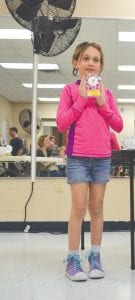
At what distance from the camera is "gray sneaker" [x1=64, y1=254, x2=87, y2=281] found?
195cm

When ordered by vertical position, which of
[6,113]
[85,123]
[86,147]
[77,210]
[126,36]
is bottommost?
[77,210]

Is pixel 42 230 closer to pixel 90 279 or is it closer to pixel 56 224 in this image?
pixel 56 224

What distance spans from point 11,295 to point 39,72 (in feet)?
7.54

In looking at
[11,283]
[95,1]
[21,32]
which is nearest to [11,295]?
[11,283]

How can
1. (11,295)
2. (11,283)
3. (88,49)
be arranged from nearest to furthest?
(11,295) < (11,283) < (88,49)

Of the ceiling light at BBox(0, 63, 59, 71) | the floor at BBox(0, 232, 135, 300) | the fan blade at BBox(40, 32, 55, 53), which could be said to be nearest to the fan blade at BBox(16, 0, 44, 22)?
the fan blade at BBox(40, 32, 55, 53)

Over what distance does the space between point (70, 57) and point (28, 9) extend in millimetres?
702

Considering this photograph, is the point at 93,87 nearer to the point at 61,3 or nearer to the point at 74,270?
the point at 74,270

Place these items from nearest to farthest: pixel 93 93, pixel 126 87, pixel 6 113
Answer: pixel 93 93 < pixel 126 87 < pixel 6 113

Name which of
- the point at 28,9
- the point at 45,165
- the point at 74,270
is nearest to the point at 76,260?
the point at 74,270

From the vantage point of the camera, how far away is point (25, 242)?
2.96 metres

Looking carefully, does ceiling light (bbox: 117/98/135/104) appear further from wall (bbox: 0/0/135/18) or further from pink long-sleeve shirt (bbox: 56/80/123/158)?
pink long-sleeve shirt (bbox: 56/80/123/158)

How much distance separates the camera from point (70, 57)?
133 inches

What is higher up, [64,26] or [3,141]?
[64,26]
